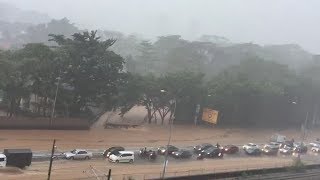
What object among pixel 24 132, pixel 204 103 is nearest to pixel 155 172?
pixel 24 132

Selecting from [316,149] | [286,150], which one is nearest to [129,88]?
[286,150]

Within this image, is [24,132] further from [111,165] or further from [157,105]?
[157,105]

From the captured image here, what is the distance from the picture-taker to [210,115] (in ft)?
221

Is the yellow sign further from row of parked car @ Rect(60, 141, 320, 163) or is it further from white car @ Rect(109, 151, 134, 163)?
white car @ Rect(109, 151, 134, 163)

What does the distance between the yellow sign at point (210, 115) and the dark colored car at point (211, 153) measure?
46.1 ft

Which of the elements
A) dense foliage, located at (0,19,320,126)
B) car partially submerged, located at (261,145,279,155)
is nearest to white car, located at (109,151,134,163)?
dense foliage, located at (0,19,320,126)

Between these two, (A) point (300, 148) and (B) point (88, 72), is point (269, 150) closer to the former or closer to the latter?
(A) point (300, 148)

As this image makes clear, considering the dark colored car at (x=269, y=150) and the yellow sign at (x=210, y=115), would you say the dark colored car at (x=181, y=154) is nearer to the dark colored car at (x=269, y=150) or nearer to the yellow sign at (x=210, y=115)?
the dark colored car at (x=269, y=150)

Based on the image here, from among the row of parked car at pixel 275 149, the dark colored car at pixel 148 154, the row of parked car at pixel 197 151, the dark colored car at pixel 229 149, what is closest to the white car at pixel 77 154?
the row of parked car at pixel 197 151

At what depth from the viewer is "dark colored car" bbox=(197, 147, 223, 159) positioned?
51.1 meters

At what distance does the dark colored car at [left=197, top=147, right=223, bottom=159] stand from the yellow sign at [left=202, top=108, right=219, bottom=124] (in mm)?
14045

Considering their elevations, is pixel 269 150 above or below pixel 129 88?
below

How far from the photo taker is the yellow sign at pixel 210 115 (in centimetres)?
6700

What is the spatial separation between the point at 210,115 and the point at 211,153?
636 inches
